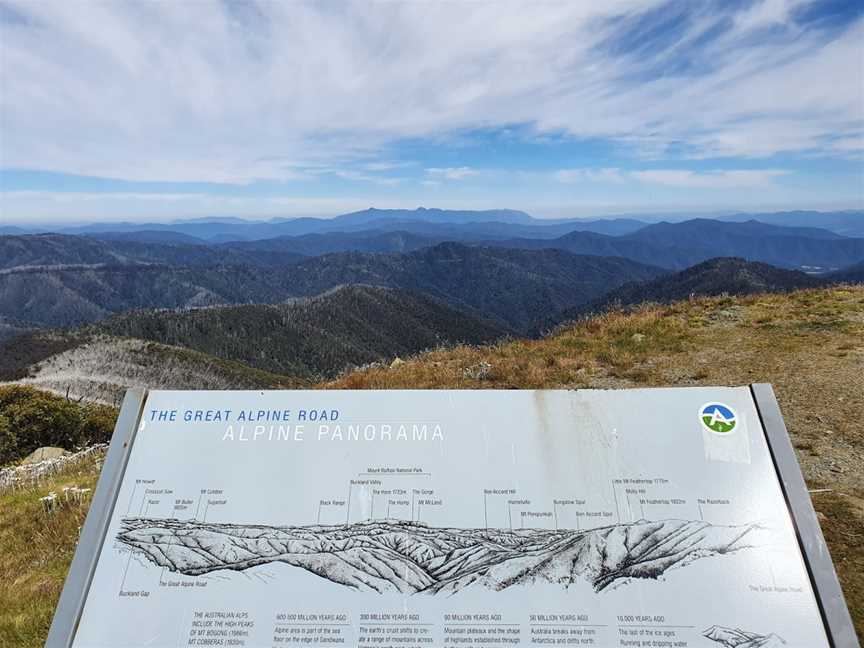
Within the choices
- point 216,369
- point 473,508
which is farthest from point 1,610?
point 216,369

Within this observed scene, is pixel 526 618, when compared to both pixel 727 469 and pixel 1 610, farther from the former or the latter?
pixel 1 610

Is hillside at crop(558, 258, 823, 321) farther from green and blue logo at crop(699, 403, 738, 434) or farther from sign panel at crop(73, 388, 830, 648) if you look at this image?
sign panel at crop(73, 388, 830, 648)

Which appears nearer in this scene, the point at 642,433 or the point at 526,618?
the point at 526,618

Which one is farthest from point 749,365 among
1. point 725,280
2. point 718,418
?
point 725,280

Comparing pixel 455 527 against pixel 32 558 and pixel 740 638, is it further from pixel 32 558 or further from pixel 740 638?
pixel 32 558

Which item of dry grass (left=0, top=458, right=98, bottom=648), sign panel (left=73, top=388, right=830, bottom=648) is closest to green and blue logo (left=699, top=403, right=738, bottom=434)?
sign panel (left=73, top=388, right=830, bottom=648)
